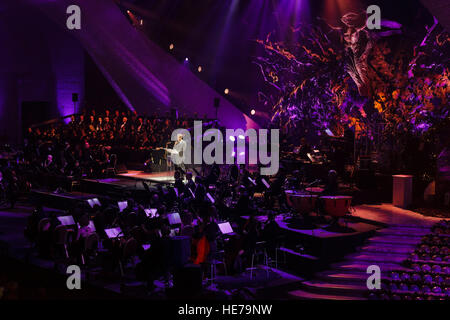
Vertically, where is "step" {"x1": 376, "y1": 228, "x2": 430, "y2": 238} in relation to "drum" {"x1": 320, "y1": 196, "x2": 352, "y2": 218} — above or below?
below

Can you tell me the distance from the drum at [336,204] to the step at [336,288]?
152 centimetres

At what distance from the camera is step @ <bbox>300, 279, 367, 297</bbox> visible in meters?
8.81

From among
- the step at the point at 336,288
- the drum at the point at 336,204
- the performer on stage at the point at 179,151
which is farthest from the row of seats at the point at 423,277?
the performer on stage at the point at 179,151

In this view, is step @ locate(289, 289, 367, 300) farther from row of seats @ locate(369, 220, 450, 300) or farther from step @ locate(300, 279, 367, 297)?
row of seats @ locate(369, 220, 450, 300)

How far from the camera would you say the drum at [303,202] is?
1034cm

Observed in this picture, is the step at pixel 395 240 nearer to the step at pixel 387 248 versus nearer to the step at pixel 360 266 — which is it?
the step at pixel 387 248

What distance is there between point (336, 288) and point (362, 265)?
3.08 feet

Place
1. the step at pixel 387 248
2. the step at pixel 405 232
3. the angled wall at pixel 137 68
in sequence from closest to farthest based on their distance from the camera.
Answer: the step at pixel 387 248, the step at pixel 405 232, the angled wall at pixel 137 68

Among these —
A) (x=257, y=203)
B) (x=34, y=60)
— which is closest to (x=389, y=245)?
(x=257, y=203)

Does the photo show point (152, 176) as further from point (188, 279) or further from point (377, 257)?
point (188, 279)

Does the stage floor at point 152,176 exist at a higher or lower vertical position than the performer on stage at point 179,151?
lower

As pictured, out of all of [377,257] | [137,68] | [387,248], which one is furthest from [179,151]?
[137,68]

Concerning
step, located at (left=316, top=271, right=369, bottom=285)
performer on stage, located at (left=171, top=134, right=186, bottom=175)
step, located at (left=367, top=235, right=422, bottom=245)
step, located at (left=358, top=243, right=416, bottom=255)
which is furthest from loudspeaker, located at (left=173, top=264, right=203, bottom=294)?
performer on stage, located at (left=171, top=134, right=186, bottom=175)

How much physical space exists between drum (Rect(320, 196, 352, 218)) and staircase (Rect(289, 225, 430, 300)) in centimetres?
84
